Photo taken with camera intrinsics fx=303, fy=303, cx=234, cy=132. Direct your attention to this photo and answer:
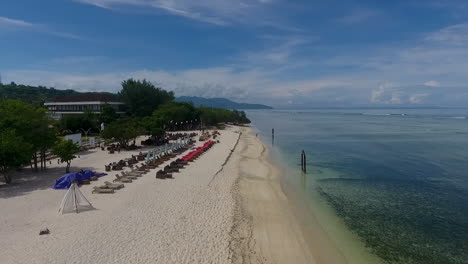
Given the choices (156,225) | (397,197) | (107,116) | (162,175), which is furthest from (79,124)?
(397,197)

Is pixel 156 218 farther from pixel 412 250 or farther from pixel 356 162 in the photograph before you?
pixel 356 162

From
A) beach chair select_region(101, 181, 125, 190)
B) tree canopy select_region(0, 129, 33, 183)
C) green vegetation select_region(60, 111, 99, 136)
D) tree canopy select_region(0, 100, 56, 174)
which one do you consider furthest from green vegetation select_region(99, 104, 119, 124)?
beach chair select_region(101, 181, 125, 190)

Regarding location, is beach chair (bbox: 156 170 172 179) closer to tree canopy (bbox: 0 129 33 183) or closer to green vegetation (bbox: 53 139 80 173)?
green vegetation (bbox: 53 139 80 173)

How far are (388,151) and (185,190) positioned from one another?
3500cm

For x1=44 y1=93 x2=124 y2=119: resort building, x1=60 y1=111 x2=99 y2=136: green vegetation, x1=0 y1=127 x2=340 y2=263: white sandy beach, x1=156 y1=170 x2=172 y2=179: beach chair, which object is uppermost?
x1=44 y1=93 x2=124 y2=119: resort building

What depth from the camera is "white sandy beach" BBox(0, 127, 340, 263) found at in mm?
11211

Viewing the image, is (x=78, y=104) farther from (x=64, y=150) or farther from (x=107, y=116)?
(x=64, y=150)

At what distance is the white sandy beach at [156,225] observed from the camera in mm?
A: 11211

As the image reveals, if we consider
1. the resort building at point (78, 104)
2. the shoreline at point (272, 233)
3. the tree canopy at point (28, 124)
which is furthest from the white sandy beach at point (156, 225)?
the resort building at point (78, 104)

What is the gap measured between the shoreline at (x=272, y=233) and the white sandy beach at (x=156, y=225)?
0.05 meters

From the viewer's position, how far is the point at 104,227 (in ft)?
43.3

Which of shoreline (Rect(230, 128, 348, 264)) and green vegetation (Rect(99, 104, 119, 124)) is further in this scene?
green vegetation (Rect(99, 104, 119, 124))

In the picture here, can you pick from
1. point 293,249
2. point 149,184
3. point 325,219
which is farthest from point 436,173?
point 149,184

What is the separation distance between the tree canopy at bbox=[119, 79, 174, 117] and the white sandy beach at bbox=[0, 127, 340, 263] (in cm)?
4632
